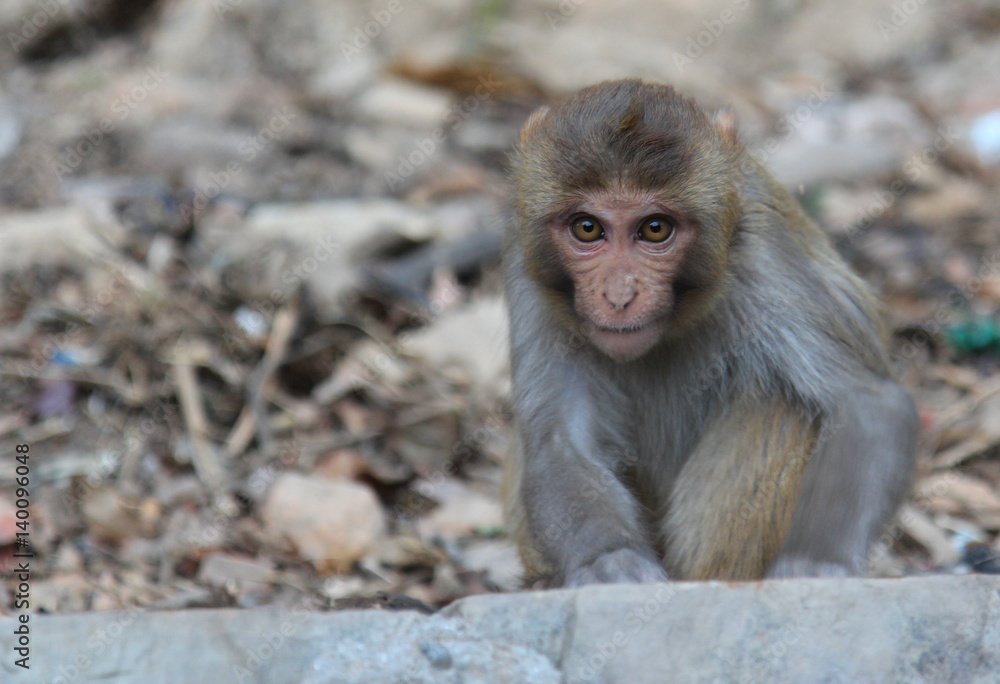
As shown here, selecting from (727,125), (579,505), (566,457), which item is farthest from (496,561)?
(727,125)

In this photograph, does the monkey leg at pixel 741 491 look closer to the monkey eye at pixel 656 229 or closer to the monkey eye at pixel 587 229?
the monkey eye at pixel 656 229

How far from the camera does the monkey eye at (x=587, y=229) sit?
4.58 meters

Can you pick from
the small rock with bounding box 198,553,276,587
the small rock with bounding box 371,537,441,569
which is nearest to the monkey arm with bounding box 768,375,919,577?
the small rock with bounding box 371,537,441,569

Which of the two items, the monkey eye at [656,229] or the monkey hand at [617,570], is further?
the monkey eye at [656,229]

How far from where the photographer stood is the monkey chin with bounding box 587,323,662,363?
4531 mm

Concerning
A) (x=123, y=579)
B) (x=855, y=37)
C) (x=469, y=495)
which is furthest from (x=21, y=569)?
(x=855, y=37)

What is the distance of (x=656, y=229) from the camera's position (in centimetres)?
454

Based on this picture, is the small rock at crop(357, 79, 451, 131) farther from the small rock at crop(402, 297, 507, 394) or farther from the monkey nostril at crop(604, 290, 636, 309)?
the monkey nostril at crop(604, 290, 636, 309)

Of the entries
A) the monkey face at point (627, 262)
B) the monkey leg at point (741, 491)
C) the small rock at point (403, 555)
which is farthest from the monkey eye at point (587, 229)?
the small rock at point (403, 555)

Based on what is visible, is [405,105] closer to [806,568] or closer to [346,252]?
[346,252]

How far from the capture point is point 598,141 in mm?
4457

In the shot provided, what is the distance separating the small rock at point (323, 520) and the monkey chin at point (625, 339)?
2470 mm

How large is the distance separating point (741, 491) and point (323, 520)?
257 cm

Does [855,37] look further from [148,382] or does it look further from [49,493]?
[49,493]
